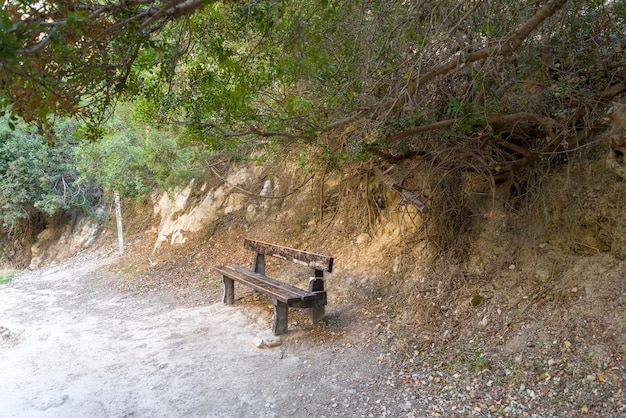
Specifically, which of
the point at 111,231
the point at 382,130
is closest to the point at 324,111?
the point at 382,130

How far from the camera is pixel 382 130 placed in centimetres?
483

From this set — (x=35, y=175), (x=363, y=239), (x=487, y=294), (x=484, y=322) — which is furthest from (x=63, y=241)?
(x=484, y=322)

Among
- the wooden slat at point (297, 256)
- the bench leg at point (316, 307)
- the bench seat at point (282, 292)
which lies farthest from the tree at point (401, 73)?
the bench seat at point (282, 292)

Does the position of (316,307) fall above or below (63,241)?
above

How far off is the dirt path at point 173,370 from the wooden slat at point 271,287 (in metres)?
0.46

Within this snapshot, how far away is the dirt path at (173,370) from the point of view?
387 cm

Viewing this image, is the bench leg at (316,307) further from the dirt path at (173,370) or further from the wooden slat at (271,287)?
the dirt path at (173,370)

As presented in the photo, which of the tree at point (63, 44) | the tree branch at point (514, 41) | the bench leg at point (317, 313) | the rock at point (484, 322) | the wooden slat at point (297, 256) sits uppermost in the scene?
the tree branch at point (514, 41)

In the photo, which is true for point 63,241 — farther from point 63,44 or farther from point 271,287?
point 63,44

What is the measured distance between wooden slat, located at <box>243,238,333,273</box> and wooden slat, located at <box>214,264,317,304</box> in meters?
0.34

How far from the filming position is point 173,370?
→ 457 cm

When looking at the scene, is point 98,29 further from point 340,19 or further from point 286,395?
point 286,395

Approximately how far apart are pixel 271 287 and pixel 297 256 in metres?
0.57

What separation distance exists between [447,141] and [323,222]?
11.1 feet
